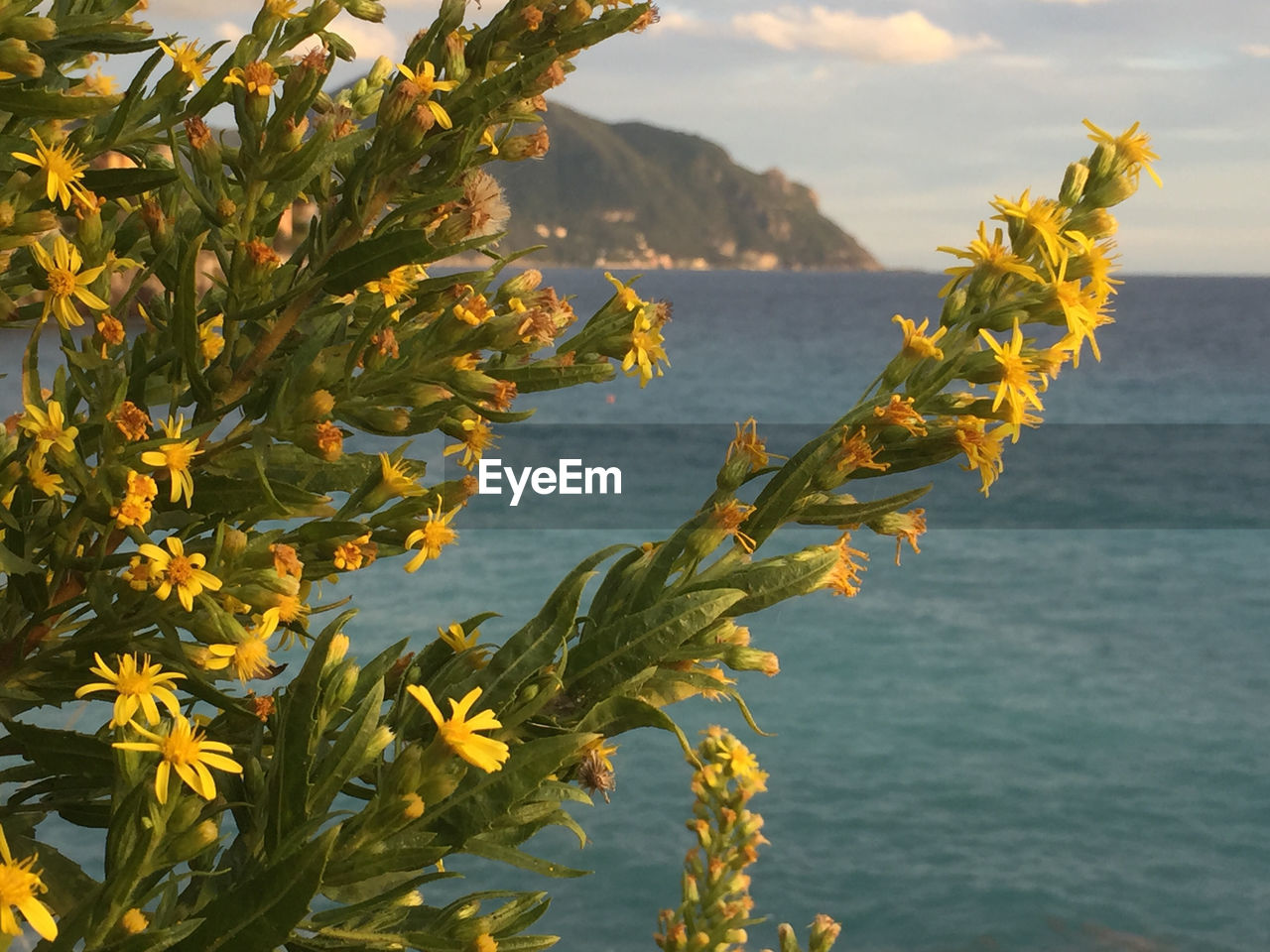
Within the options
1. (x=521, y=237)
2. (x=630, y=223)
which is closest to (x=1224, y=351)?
(x=521, y=237)

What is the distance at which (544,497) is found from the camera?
24766 millimetres

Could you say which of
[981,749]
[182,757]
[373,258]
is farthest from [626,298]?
[981,749]

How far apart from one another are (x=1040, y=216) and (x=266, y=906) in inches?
33.1

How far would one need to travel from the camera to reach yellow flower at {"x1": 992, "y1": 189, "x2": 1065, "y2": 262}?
113 cm

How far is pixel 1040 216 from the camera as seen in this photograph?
1.15 m

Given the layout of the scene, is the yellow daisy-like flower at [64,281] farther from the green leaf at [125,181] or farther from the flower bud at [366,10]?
the flower bud at [366,10]

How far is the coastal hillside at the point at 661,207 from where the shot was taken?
313ft

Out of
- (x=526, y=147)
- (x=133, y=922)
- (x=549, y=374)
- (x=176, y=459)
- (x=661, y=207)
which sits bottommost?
(x=133, y=922)

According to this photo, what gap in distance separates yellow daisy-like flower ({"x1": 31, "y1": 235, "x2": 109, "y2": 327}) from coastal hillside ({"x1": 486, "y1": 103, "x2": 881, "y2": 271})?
Answer: 81.8m

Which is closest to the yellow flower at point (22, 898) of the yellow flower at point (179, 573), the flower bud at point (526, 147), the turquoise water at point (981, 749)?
the yellow flower at point (179, 573)

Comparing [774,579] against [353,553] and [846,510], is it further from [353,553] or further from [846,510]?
[353,553]

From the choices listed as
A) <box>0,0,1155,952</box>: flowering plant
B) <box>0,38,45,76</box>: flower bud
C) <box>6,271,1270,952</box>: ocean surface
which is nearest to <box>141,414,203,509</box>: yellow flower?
<box>0,0,1155,952</box>: flowering plant

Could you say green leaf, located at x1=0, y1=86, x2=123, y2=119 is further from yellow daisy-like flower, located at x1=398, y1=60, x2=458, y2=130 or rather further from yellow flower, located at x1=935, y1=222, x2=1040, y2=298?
yellow flower, located at x1=935, y1=222, x2=1040, y2=298

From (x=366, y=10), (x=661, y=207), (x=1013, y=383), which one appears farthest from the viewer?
(x=661, y=207)
